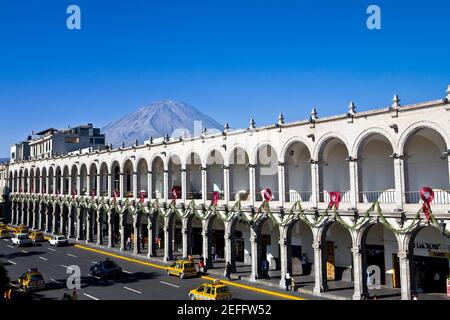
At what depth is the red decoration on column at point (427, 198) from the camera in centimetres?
2748

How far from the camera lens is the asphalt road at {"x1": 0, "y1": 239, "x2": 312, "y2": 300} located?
1341 inches

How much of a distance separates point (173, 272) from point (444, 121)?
88.7 ft

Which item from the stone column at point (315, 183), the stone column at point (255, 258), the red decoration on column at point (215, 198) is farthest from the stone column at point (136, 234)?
the stone column at point (315, 183)

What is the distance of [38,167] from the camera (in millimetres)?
85312

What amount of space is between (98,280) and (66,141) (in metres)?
56.8

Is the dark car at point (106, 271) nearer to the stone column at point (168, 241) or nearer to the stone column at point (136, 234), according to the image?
the stone column at point (168, 241)

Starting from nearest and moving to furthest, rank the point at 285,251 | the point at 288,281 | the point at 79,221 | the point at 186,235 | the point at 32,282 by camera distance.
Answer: the point at 288,281, the point at 32,282, the point at 285,251, the point at 186,235, the point at 79,221

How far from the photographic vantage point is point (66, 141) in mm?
90938

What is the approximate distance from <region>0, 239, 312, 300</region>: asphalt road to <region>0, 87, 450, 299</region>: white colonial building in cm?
510

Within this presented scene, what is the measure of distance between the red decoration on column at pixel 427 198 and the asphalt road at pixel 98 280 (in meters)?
12.7

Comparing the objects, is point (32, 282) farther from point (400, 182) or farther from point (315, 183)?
→ point (400, 182)

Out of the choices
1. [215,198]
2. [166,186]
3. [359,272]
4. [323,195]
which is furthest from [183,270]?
[359,272]
